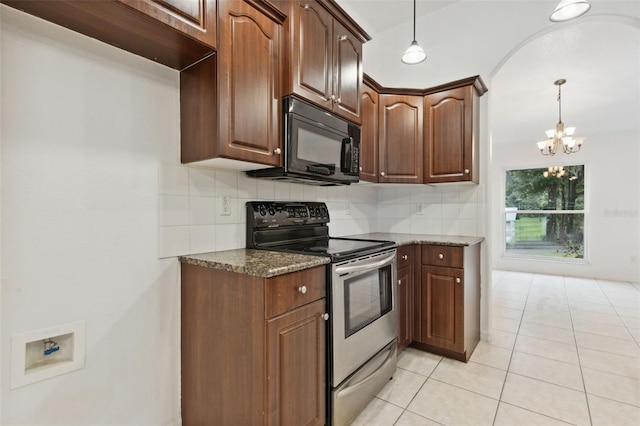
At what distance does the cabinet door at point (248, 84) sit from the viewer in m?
1.44

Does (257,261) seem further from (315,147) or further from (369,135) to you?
(369,135)

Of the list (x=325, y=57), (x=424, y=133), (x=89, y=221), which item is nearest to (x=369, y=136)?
(x=424, y=133)

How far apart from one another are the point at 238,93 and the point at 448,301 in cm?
212

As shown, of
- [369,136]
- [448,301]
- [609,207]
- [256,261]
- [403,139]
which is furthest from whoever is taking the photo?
[609,207]

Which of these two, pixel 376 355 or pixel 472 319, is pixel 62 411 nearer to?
pixel 376 355

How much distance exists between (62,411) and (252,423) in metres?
0.77

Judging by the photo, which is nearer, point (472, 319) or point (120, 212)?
point (120, 212)

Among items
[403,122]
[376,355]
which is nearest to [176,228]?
[376,355]

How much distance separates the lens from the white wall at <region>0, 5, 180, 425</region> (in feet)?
3.84

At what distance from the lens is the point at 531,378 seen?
7.16ft

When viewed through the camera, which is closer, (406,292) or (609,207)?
(406,292)

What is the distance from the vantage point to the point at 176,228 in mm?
1636

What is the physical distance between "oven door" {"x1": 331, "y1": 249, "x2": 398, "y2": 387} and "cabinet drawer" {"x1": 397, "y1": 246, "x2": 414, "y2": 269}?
28 cm

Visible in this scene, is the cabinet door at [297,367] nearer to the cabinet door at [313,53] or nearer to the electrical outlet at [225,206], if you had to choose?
the electrical outlet at [225,206]
